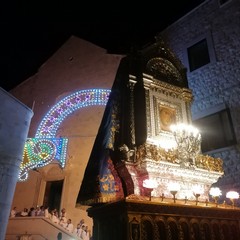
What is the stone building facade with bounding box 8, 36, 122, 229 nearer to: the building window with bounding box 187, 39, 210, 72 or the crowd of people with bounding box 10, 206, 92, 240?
the crowd of people with bounding box 10, 206, 92, 240

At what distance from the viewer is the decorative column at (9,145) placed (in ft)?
23.1

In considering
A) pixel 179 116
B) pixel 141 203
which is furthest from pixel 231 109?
pixel 141 203

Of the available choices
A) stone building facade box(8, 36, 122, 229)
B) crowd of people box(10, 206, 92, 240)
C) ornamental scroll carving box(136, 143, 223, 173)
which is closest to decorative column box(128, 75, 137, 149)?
ornamental scroll carving box(136, 143, 223, 173)

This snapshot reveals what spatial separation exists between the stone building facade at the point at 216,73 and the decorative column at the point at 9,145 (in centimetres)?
613

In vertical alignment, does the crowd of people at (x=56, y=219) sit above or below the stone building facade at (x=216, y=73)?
below

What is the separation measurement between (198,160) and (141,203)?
216 cm

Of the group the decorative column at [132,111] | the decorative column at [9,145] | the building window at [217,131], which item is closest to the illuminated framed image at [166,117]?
the decorative column at [132,111]

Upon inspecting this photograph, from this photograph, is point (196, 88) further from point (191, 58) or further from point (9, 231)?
point (9, 231)

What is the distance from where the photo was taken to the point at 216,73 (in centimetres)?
904

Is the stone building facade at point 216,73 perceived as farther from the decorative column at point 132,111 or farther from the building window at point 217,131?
the decorative column at point 132,111

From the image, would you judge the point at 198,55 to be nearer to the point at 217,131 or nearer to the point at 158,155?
the point at 217,131

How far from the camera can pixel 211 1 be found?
9.86 meters

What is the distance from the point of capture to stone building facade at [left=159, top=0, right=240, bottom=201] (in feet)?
25.9

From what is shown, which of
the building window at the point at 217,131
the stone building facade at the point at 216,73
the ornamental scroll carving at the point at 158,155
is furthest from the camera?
the building window at the point at 217,131
